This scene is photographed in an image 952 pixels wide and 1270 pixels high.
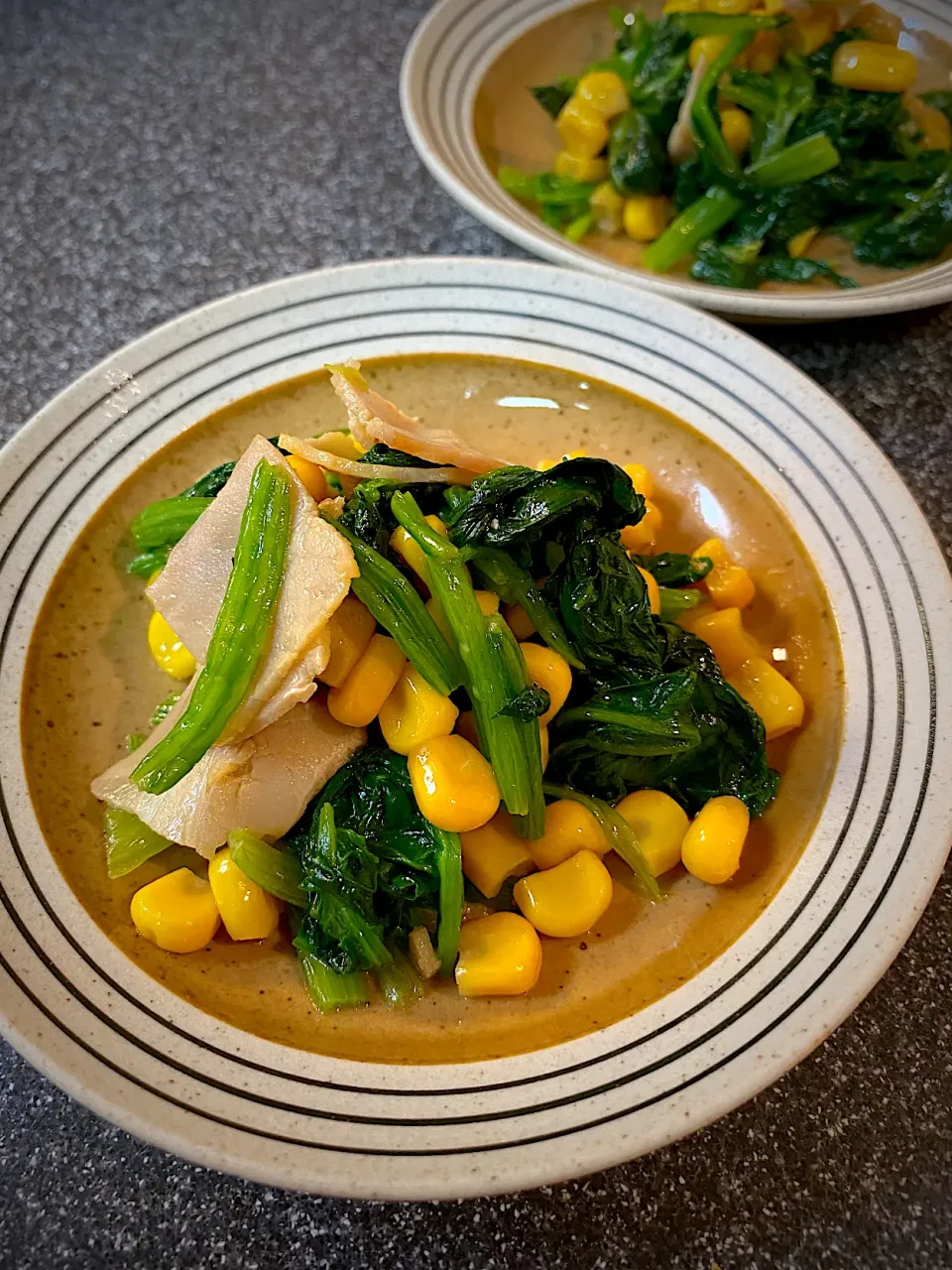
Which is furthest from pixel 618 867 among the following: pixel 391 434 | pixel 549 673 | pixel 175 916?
pixel 391 434

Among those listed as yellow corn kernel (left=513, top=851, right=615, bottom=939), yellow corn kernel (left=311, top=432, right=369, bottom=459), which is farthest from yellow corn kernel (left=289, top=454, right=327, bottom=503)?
yellow corn kernel (left=513, top=851, right=615, bottom=939)

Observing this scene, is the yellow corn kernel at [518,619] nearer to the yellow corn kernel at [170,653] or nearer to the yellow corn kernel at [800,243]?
the yellow corn kernel at [170,653]

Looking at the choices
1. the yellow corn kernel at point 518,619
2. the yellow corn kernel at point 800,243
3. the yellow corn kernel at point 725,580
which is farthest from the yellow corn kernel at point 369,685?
the yellow corn kernel at point 800,243

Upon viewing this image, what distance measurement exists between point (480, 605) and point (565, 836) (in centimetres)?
45

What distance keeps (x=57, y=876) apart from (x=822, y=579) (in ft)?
5.16

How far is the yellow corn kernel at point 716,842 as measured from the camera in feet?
Answer: 5.62

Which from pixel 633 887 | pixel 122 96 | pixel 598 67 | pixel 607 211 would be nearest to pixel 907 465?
pixel 607 211

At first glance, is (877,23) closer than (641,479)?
No

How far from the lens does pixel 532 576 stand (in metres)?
1.87

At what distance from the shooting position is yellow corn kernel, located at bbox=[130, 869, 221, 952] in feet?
5.46

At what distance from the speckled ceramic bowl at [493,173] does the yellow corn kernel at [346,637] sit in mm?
1174

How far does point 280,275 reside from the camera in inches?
117

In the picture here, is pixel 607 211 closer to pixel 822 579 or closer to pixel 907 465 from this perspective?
pixel 907 465

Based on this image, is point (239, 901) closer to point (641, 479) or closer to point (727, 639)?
point (727, 639)
